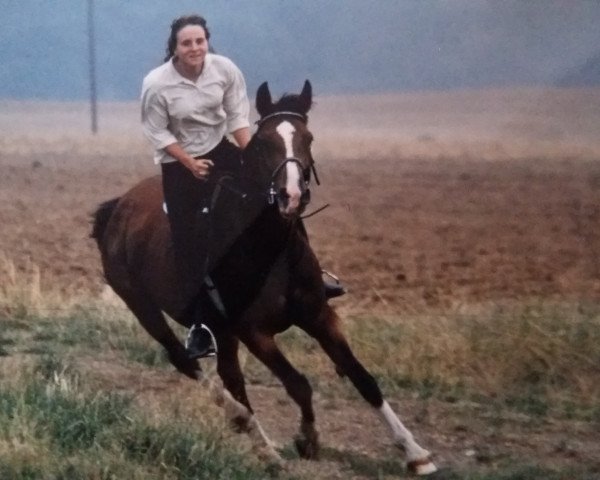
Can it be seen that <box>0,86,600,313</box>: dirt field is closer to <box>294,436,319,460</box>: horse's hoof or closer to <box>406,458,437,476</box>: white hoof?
<box>294,436,319,460</box>: horse's hoof

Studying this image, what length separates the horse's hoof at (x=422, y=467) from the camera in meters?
5.04

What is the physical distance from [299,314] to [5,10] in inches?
100

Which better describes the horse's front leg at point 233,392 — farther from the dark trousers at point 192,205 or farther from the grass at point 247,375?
the dark trousers at point 192,205

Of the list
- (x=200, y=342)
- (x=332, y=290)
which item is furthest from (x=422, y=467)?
(x=200, y=342)

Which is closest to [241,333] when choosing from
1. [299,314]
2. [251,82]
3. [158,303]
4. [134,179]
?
[299,314]

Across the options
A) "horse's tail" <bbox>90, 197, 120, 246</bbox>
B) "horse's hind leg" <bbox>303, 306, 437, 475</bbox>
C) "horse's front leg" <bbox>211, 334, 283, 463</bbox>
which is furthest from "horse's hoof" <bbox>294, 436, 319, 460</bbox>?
"horse's tail" <bbox>90, 197, 120, 246</bbox>

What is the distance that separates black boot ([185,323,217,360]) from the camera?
17.6 feet

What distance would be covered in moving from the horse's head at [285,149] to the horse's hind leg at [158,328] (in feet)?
4.47

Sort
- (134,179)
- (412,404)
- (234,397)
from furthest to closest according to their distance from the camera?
(134,179)
(412,404)
(234,397)

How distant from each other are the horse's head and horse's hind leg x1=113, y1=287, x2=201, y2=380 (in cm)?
136

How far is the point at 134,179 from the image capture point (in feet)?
22.2

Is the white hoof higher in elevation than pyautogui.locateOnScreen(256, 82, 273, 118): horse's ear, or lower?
lower

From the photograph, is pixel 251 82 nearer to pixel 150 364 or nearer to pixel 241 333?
pixel 241 333

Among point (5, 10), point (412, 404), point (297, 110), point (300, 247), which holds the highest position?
point (5, 10)
